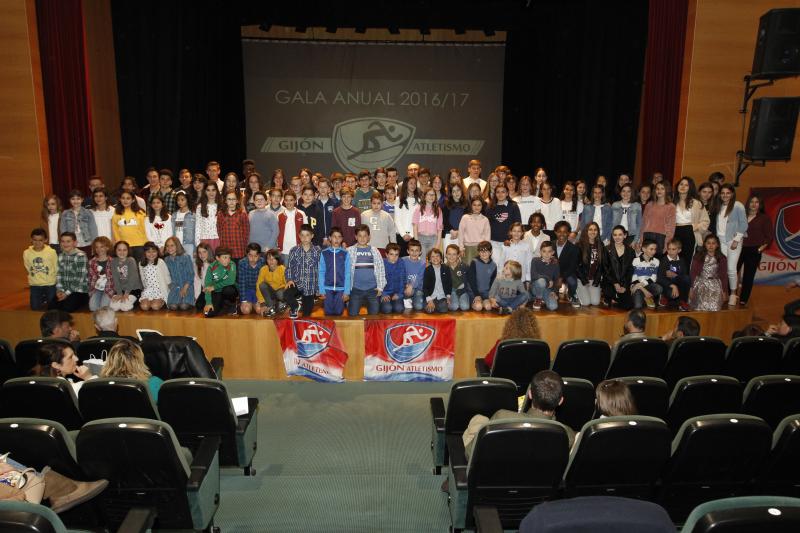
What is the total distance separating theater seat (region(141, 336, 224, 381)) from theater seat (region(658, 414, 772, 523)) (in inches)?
131

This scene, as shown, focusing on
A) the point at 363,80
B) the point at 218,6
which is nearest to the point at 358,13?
the point at 363,80

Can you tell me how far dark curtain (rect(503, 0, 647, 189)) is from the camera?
1058 cm

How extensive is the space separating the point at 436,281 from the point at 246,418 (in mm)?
3188

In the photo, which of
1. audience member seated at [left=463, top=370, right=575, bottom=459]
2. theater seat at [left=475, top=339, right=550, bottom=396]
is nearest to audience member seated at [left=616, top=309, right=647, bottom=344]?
theater seat at [left=475, top=339, right=550, bottom=396]

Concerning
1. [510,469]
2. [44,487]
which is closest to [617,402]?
[510,469]

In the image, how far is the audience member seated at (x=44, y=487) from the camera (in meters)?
2.55

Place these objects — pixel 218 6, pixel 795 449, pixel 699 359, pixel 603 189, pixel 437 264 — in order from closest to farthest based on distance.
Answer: pixel 795 449 < pixel 699 359 < pixel 437 264 < pixel 603 189 < pixel 218 6

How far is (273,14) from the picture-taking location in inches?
421

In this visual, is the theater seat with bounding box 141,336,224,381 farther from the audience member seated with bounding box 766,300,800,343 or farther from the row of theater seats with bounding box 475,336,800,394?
the audience member seated with bounding box 766,300,800,343

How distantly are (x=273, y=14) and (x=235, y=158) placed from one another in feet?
9.41

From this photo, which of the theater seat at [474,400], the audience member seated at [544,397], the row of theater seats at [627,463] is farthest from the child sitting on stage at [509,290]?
the row of theater seats at [627,463]

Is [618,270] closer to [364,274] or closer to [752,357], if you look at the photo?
[752,357]

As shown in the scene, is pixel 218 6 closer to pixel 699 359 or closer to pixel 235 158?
pixel 235 158

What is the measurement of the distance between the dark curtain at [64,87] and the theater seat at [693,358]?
832cm
